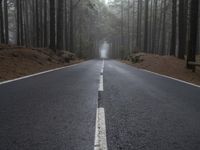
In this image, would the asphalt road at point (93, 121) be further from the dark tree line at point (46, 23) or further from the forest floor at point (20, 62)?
the dark tree line at point (46, 23)

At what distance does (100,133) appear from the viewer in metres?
4.33

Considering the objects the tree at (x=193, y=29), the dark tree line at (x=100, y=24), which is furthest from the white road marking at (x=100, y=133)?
the dark tree line at (x=100, y=24)

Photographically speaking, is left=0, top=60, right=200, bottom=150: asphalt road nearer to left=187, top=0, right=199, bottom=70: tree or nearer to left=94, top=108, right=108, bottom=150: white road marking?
left=94, top=108, right=108, bottom=150: white road marking

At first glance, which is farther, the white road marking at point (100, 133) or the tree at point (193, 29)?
the tree at point (193, 29)

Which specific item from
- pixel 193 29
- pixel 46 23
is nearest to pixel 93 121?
pixel 193 29

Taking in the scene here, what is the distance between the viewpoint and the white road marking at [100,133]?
12.3ft

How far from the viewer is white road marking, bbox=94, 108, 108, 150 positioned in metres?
3.75

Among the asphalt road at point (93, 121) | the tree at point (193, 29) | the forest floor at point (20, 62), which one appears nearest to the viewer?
the asphalt road at point (93, 121)

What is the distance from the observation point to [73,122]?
4945 mm

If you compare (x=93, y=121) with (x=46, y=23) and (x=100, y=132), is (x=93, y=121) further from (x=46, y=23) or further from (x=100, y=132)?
(x=46, y=23)

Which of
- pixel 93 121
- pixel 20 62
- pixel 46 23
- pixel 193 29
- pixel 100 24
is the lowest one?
pixel 93 121

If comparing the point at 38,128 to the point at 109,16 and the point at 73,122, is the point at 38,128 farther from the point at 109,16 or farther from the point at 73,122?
the point at 109,16

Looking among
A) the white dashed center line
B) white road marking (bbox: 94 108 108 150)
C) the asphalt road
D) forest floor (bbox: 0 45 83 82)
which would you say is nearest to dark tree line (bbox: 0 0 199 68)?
forest floor (bbox: 0 45 83 82)

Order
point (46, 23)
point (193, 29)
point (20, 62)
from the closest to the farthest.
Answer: point (20, 62)
point (193, 29)
point (46, 23)
